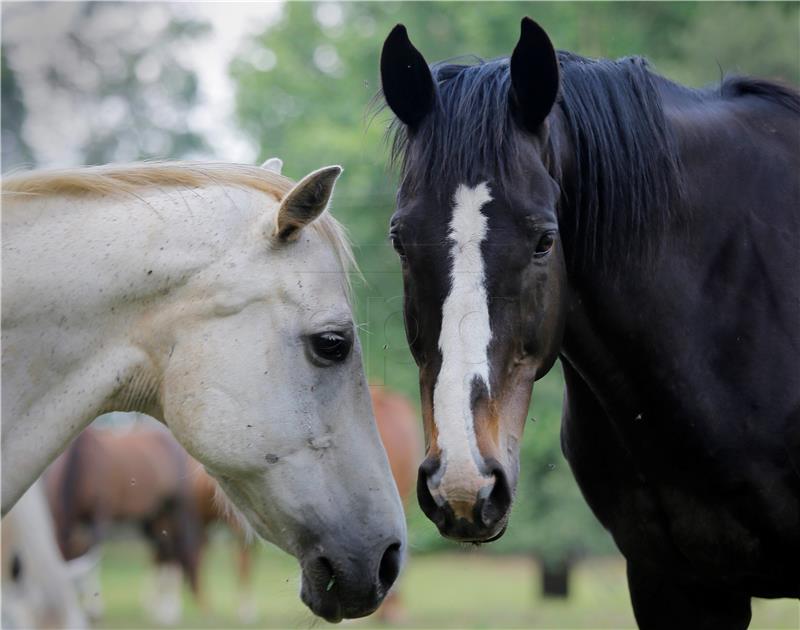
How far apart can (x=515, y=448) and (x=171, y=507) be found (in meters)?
12.8

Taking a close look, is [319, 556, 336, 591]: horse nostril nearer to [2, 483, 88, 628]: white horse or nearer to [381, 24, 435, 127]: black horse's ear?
[381, 24, 435, 127]: black horse's ear

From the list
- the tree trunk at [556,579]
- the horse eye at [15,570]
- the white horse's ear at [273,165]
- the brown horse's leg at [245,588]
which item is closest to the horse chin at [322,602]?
the white horse's ear at [273,165]

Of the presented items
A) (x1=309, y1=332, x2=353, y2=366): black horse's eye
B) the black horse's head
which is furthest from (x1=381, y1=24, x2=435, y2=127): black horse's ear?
(x1=309, y1=332, x2=353, y2=366): black horse's eye

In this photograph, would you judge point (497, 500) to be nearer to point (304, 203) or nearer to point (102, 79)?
point (304, 203)

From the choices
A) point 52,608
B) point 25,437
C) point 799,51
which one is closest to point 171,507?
point 52,608

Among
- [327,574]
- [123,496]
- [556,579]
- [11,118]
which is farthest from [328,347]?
[11,118]

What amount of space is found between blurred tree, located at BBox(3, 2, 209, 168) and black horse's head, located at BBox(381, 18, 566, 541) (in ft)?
71.6

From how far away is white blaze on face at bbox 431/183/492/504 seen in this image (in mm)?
2898

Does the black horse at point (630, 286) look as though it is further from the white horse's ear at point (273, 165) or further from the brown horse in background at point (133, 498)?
the brown horse in background at point (133, 498)

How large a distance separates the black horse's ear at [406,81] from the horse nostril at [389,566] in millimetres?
1400

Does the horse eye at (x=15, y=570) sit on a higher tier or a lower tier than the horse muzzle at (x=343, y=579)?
lower

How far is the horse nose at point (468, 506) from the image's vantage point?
2906 millimetres

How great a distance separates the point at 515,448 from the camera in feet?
10.3

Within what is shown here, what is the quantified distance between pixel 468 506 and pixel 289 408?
684 mm
